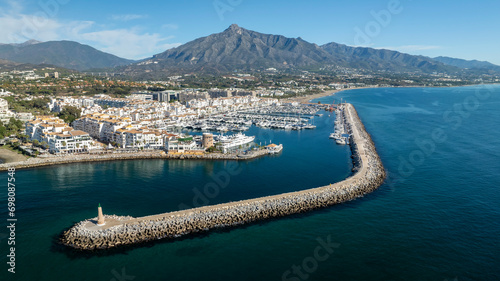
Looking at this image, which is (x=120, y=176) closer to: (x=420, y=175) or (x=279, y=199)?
(x=279, y=199)

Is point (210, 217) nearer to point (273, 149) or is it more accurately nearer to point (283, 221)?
point (283, 221)

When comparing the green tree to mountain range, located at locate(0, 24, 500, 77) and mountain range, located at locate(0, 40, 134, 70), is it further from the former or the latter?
mountain range, located at locate(0, 40, 134, 70)

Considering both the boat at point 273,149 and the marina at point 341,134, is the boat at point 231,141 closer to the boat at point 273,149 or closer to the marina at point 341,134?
the boat at point 273,149

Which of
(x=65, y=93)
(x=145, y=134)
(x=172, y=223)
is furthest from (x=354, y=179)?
(x=65, y=93)

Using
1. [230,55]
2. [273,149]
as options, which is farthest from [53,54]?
[273,149]

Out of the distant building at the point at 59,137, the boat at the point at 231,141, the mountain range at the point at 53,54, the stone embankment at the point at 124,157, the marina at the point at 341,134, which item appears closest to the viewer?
the stone embankment at the point at 124,157

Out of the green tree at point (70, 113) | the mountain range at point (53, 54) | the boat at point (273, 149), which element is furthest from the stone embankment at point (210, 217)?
the mountain range at point (53, 54)
